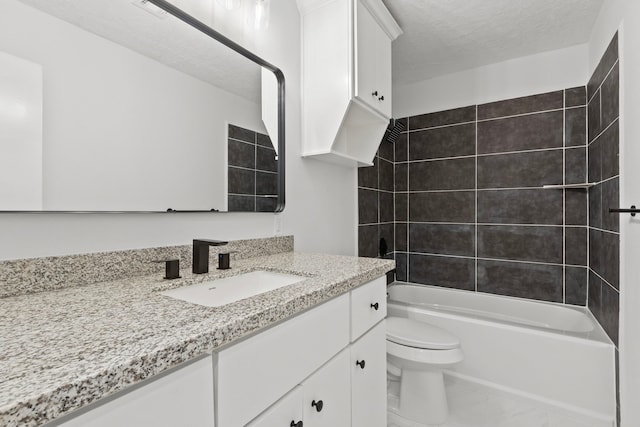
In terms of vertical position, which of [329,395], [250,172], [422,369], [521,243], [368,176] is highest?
[368,176]

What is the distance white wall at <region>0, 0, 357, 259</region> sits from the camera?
0.87 metres

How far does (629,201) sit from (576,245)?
1.02 meters

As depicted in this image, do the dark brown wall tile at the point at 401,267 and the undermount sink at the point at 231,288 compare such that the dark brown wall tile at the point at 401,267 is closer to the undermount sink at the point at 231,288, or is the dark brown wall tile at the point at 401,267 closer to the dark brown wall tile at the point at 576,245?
the dark brown wall tile at the point at 576,245

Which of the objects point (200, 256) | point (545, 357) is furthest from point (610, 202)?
point (200, 256)

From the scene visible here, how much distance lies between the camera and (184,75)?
3.98 ft

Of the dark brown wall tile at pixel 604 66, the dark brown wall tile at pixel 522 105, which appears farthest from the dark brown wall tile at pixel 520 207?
the dark brown wall tile at pixel 604 66

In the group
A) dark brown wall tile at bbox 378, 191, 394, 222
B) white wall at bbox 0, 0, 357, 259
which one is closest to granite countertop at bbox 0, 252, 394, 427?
white wall at bbox 0, 0, 357, 259

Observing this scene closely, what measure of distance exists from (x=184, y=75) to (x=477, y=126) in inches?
95.8

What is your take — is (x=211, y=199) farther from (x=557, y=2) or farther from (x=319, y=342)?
(x=557, y=2)

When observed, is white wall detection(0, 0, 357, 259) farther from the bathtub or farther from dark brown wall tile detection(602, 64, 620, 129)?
dark brown wall tile detection(602, 64, 620, 129)

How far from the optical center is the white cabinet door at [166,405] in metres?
0.45

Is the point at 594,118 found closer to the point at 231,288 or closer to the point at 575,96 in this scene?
the point at 575,96

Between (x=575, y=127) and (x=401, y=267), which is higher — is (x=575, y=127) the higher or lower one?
the higher one

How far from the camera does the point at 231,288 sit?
1.12m
